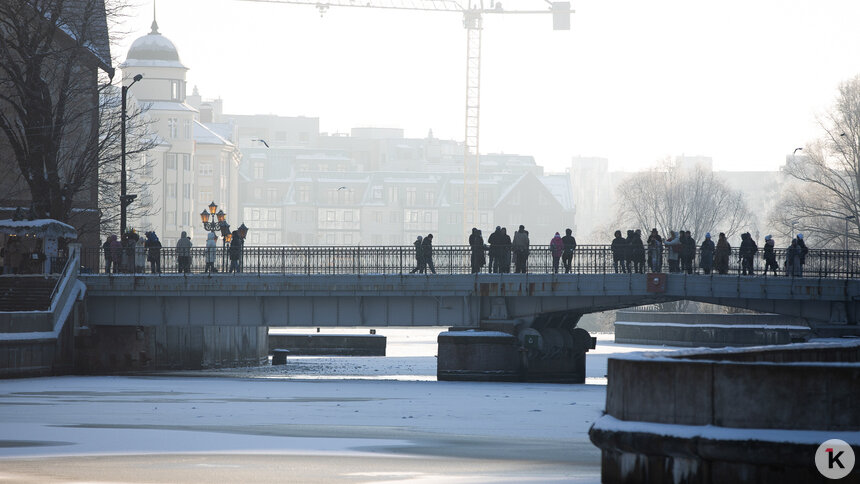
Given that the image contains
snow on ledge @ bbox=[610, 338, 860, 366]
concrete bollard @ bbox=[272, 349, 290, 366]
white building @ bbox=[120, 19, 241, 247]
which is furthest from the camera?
white building @ bbox=[120, 19, 241, 247]

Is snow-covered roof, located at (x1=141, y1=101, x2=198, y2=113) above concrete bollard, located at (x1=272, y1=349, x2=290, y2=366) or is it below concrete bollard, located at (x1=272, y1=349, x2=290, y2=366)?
above

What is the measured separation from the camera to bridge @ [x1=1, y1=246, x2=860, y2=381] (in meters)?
40.6

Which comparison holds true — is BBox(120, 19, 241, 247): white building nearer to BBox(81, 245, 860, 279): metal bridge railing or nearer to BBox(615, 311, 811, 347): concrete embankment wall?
BBox(615, 311, 811, 347): concrete embankment wall

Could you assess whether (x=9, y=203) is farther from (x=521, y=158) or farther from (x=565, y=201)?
(x=521, y=158)

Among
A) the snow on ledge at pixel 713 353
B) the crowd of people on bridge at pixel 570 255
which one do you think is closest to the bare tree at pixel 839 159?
the crowd of people on bridge at pixel 570 255

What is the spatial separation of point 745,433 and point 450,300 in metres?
29.2

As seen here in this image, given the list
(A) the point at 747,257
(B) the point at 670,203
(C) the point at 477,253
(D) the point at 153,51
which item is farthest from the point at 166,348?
(D) the point at 153,51

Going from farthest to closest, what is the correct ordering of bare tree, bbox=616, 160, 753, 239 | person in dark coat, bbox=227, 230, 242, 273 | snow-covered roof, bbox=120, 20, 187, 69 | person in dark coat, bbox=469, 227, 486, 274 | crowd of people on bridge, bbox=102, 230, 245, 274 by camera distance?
snow-covered roof, bbox=120, 20, 187, 69
bare tree, bbox=616, 160, 753, 239
crowd of people on bridge, bbox=102, 230, 245, 274
person in dark coat, bbox=227, 230, 242, 273
person in dark coat, bbox=469, 227, 486, 274

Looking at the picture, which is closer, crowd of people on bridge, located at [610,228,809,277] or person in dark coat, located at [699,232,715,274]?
crowd of people on bridge, located at [610,228,809,277]

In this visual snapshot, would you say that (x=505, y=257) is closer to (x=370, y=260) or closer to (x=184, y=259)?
(x=370, y=260)

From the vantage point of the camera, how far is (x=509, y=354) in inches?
1598

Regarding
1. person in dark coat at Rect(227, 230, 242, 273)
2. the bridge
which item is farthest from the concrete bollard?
person in dark coat at Rect(227, 230, 242, 273)

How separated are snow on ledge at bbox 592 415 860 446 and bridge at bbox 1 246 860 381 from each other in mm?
26317

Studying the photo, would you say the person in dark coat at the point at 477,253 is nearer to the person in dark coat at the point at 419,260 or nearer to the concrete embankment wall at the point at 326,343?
the person in dark coat at the point at 419,260
